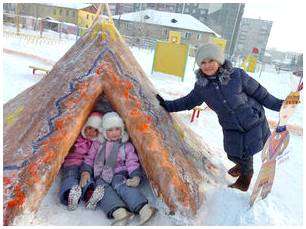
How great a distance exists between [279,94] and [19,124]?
11.9 metres

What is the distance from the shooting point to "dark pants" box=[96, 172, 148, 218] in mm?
3090

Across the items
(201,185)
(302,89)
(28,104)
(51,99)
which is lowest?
(201,185)

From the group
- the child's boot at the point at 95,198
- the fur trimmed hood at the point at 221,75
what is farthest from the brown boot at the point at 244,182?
the child's boot at the point at 95,198

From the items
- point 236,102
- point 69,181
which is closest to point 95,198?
point 69,181

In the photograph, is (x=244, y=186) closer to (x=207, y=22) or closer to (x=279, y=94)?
(x=279, y=94)

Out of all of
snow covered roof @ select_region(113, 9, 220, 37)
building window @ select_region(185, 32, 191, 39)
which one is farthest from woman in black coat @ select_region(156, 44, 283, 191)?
building window @ select_region(185, 32, 191, 39)

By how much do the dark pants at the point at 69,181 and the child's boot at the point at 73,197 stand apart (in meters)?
0.05

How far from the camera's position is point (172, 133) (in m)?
3.87

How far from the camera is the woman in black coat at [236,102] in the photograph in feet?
11.0

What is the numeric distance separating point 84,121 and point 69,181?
654mm

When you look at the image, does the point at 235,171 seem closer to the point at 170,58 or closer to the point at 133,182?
the point at 133,182

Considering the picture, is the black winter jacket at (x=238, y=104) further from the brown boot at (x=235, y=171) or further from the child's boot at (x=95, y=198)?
the child's boot at (x=95, y=198)

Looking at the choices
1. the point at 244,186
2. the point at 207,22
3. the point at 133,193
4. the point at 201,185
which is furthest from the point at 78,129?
the point at 207,22

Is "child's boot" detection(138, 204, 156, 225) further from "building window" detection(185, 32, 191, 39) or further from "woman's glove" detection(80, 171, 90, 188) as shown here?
"building window" detection(185, 32, 191, 39)
